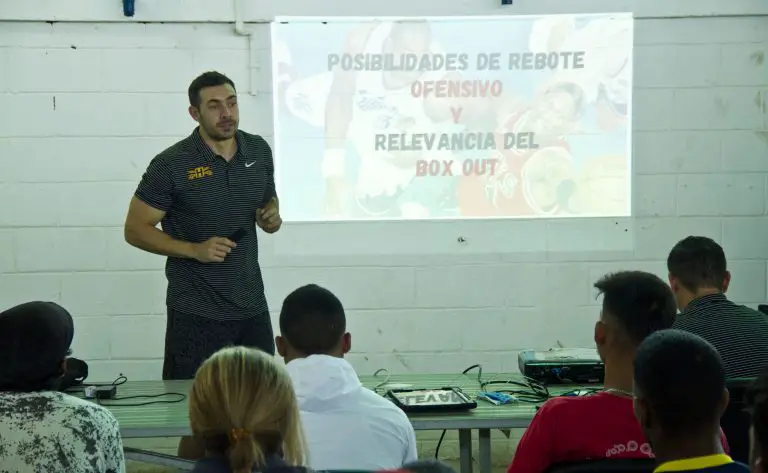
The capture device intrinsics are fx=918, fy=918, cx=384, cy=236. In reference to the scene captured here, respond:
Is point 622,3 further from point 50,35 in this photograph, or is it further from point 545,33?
point 50,35

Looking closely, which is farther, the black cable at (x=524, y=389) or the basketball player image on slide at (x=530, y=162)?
the basketball player image on slide at (x=530, y=162)

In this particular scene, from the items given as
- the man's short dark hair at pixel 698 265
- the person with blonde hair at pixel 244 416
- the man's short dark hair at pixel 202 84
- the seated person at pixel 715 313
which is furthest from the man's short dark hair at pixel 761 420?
the man's short dark hair at pixel 202 84

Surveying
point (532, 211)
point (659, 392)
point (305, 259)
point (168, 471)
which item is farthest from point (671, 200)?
point (659, 392)

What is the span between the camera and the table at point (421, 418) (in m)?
2.47

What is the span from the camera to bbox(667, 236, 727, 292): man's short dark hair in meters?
2.81

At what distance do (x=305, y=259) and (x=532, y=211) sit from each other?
1.12 metres

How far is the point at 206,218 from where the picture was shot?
133 inches

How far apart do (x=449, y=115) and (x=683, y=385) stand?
291cm

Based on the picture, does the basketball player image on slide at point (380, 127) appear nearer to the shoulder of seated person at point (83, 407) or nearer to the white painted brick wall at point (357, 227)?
the white painted brick wall at point (357, 227)

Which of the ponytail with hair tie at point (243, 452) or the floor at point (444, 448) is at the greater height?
the ponytail with hair tie at point (243, 452)

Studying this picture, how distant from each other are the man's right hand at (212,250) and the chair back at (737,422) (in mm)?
1799

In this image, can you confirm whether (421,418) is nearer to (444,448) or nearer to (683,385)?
(683,385)

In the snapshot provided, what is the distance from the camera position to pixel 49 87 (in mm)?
4230

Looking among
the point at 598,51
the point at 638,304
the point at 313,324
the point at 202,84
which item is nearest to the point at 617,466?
the point at 638,304
